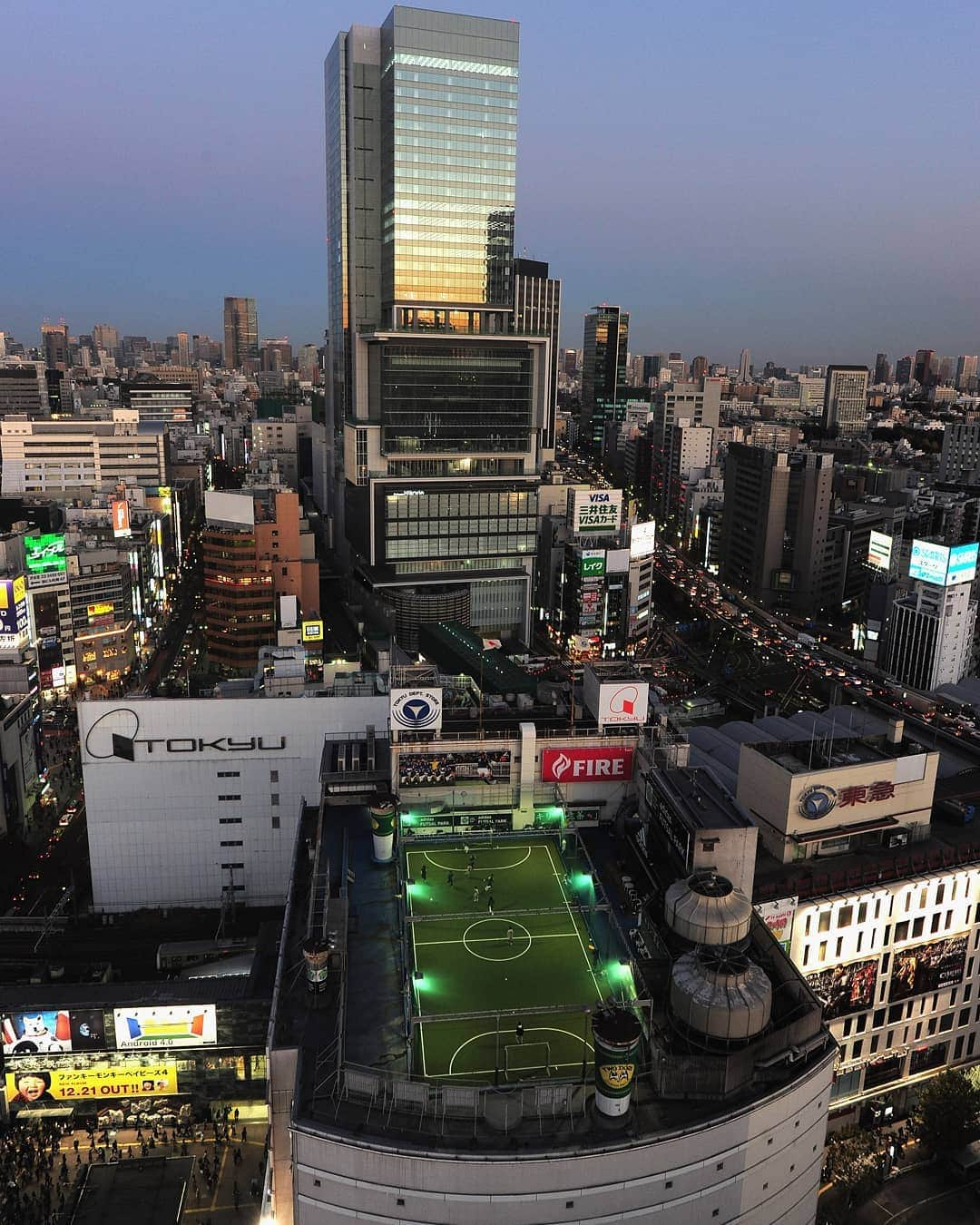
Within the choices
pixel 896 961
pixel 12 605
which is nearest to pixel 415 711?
pixel 896 961

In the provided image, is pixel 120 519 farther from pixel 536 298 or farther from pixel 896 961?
pixel 536 298

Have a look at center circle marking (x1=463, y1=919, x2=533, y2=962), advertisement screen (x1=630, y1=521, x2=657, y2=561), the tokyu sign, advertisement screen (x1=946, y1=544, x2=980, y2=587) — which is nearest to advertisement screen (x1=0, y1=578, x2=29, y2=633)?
the tokyu sign

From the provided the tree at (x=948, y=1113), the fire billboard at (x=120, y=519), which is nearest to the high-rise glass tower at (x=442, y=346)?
the fire billboard at (x=120, y=519)

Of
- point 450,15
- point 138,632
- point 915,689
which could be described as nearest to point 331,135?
point 450,15

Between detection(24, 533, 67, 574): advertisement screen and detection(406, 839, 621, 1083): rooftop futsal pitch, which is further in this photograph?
detection(24, 533, 67, 574): advertisement screen

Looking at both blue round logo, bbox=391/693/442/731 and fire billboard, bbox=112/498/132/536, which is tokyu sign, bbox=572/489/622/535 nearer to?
fire billboard, bbox=112/498/132/536

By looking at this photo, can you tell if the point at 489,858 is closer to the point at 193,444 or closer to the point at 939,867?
the point at 939,867

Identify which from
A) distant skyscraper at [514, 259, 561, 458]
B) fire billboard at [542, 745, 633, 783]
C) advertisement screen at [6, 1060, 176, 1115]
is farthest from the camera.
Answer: distant skyscraper at [514, 259, 561, 458]
